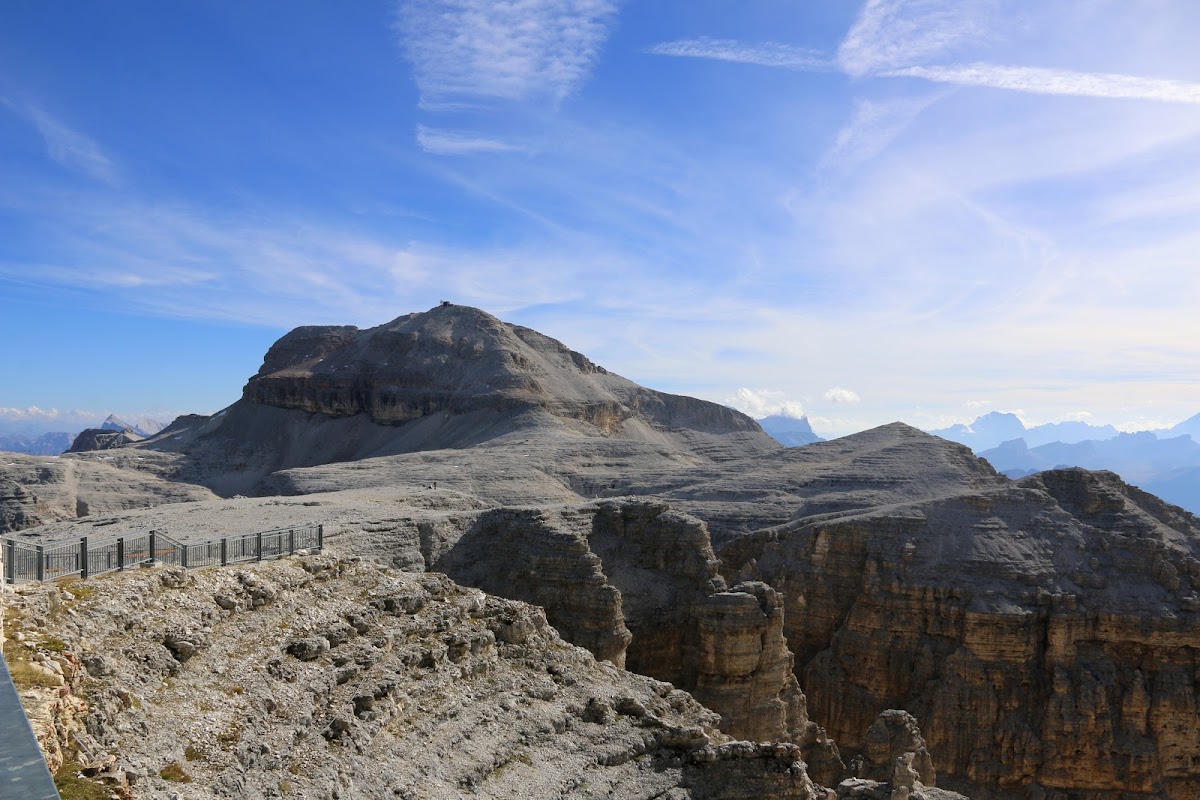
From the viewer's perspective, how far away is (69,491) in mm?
80625

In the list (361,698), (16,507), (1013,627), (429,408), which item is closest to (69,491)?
(16,507)

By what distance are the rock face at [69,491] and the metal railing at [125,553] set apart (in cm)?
5714

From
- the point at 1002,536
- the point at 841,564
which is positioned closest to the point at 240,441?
the point at 841,564

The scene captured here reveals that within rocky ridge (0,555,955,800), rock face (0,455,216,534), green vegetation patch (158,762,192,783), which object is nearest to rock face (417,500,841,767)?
rocky ridge (0,555,955,800)

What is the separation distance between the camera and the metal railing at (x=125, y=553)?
18375 millimetres

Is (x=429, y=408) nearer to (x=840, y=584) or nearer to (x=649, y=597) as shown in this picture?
(x=840, y=584)

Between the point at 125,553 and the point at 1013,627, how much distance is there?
49106 millimetres

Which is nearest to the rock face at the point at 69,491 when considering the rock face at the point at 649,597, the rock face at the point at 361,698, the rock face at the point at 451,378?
the rock face at the point at 451,378

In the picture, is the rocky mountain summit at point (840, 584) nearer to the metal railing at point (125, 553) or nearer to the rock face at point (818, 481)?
the rock face at point (818, 481)

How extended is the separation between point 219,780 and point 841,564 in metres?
51.0

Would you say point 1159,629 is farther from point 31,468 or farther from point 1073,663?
point 31,468

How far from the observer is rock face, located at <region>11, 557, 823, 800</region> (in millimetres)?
15922

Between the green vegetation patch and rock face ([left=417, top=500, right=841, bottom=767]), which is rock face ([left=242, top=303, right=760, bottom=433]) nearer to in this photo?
rock face ([left=417, top=500, right=841, bottom=767])

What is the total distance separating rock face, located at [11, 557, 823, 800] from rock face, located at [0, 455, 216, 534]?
197 feet
